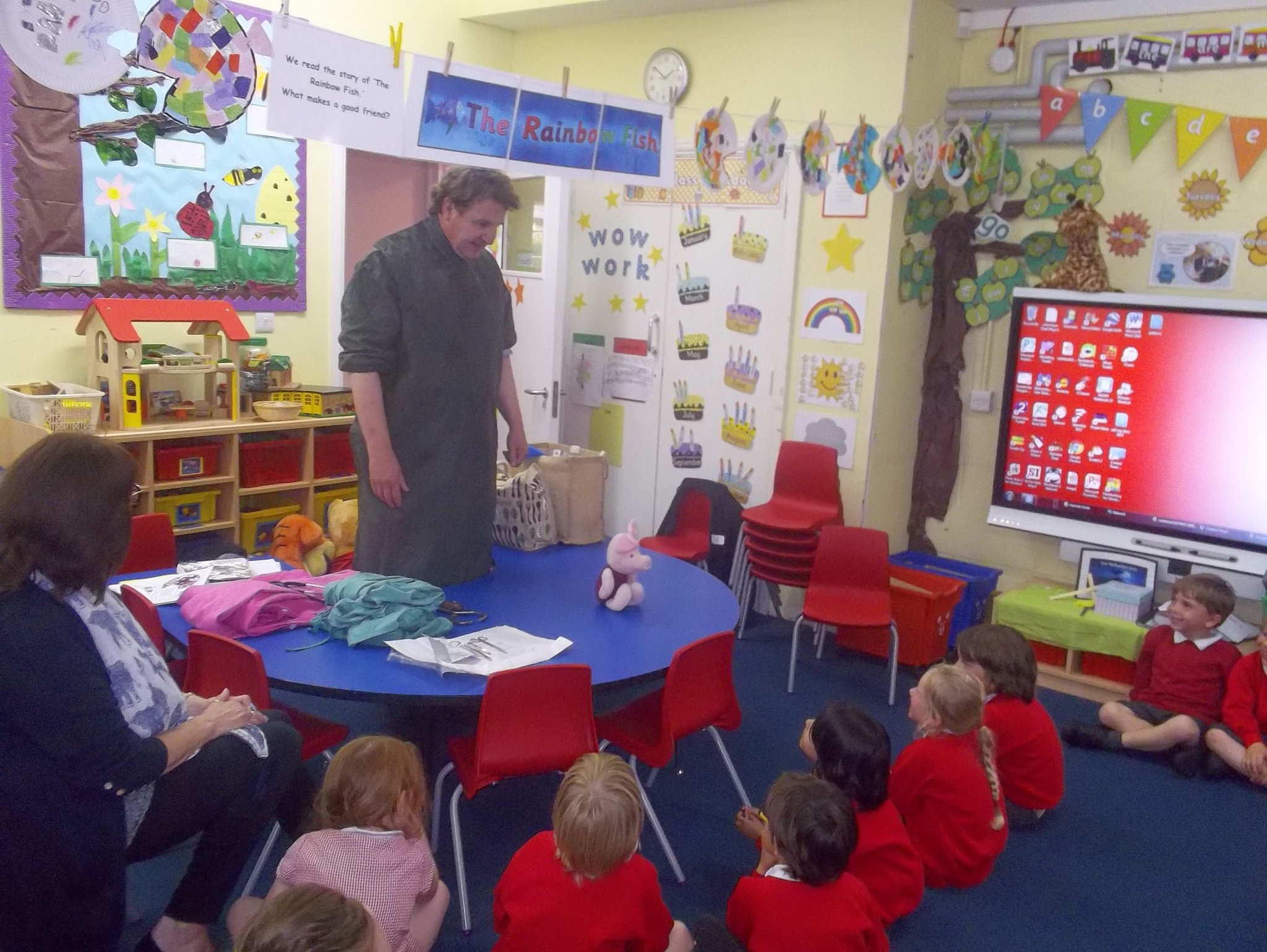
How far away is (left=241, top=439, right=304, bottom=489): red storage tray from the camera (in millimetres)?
4898

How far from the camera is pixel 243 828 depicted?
7.27 ft

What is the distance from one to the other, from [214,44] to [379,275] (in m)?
0.77

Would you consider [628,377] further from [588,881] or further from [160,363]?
[588,881]

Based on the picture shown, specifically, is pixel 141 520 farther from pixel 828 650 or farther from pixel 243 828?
pixel 828 650

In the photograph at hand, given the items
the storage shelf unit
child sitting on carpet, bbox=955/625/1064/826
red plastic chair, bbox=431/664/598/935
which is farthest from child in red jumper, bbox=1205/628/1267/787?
the storage shelf unit

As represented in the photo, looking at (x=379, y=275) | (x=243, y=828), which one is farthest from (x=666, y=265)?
(x=243, y=828)

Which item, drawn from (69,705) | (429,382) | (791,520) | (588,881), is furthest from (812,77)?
(69,705)

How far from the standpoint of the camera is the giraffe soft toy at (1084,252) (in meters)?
A: 4.46

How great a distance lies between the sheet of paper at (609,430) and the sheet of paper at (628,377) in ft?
0.23

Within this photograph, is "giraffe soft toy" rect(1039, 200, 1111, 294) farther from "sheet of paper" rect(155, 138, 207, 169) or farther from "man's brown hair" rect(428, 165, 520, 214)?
"sheet of paper" rect(155, 138, 207, 169)

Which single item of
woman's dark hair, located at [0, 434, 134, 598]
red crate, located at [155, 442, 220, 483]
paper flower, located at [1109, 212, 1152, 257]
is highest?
paper flower, located at [1109, 212, 1152, 257]

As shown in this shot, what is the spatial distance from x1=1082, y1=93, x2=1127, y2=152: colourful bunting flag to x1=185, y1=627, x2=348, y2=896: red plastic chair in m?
3.69

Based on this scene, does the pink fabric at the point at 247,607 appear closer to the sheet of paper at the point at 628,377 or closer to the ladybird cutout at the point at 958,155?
the sheet of paper at the point at 628,377

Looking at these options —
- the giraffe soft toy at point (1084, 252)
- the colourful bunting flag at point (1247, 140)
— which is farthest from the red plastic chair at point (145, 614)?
the colourful bunting flag at point (1247, 140)
